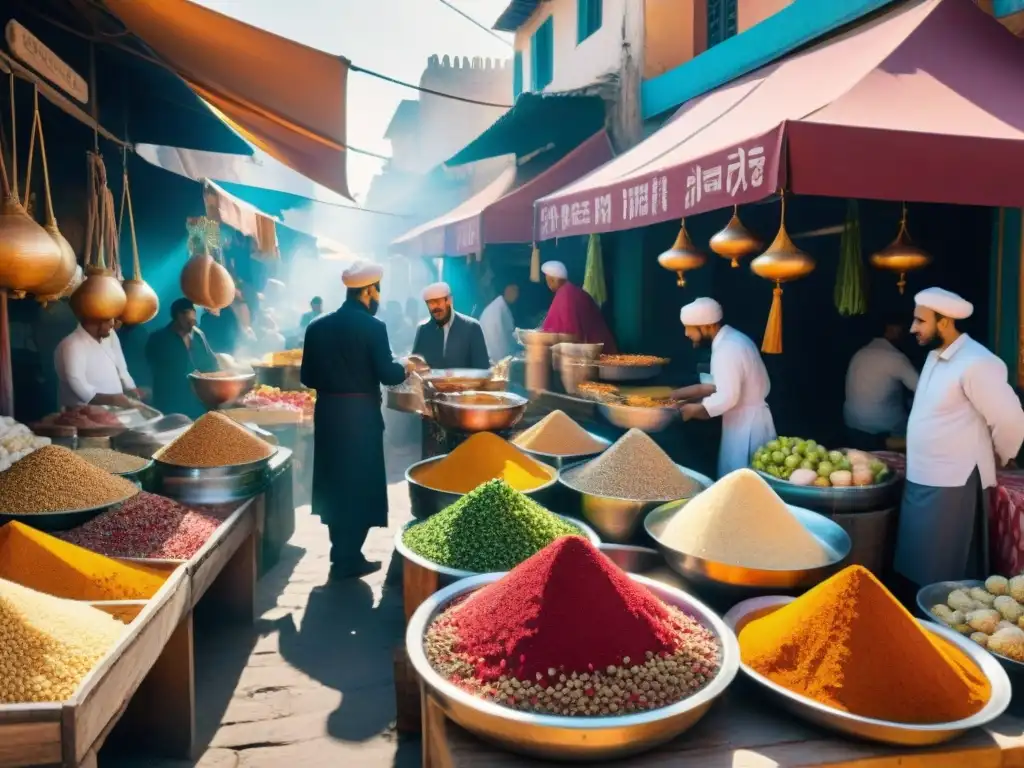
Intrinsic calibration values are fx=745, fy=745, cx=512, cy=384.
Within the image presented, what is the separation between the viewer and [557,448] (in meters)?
3.62

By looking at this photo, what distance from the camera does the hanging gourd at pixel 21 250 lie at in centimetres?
255

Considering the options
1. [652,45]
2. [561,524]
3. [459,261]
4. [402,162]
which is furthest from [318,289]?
[561,524]

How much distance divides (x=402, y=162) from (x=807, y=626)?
88.9ft

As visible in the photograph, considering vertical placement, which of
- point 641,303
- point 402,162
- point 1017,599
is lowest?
point 1017,599

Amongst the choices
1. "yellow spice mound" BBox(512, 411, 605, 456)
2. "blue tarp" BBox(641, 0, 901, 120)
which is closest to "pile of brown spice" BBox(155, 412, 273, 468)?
"yellow spice mound" BBox(512, 411, 605, 456)

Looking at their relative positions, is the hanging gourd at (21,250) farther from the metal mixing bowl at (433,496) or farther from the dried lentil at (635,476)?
the dried lentil at (635,476)

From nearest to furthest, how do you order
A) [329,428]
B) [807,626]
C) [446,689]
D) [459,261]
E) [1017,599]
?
[446,689]
[807,626]
[1017,599]
[329,428]
[459,261]

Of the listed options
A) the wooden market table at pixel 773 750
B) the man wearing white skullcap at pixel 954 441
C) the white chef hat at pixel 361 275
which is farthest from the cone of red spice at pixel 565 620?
the white chef hat at pixel 361 275

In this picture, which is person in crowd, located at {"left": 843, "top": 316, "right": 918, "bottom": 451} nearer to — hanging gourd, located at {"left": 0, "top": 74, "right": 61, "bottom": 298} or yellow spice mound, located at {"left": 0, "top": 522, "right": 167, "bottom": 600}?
yellow spice mound, located at {"left": 0, "top": 522, "right": 167, "bottom": 600}

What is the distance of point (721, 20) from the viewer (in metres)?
6.88

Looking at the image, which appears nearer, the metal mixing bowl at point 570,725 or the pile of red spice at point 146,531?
the metal mixing bowl at point 570,725

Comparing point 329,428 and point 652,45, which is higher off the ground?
point 652,45

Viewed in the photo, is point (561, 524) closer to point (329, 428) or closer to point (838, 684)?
point (838, 684)

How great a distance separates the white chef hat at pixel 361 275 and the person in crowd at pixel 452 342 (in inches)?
49.7
